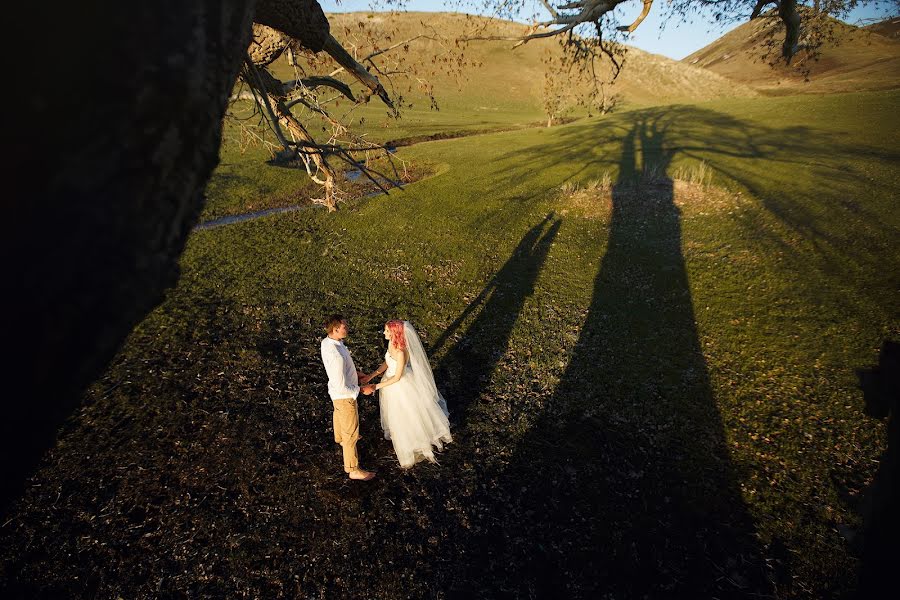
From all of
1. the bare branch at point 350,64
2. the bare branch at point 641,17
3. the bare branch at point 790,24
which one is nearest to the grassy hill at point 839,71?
the bare branch at point 790,24

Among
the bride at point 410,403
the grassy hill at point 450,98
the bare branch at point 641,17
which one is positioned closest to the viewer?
the bride at point 410,403

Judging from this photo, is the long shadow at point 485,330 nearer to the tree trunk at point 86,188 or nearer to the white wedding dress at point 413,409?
the white wedding dress at point 413,409

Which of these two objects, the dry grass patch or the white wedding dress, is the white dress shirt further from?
the dry grass patch

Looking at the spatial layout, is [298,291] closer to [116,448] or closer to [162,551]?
[116,448]

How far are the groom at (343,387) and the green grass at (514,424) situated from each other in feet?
1.98

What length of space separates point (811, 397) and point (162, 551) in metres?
12.6

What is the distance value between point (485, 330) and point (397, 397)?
5043 millimetres

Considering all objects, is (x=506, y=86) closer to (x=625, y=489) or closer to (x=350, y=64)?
(x=350, y=64)

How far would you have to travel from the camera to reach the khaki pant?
21.6ft

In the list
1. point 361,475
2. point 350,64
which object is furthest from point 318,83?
point 361,475

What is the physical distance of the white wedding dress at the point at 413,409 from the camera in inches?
274

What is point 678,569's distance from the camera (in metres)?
5.70

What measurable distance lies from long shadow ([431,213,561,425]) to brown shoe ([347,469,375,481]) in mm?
2079

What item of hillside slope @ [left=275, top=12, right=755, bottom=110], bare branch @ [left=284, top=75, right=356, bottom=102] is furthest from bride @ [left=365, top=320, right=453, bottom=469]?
hillside slope @ [left=275, top=12, right=755, bottom=110]
